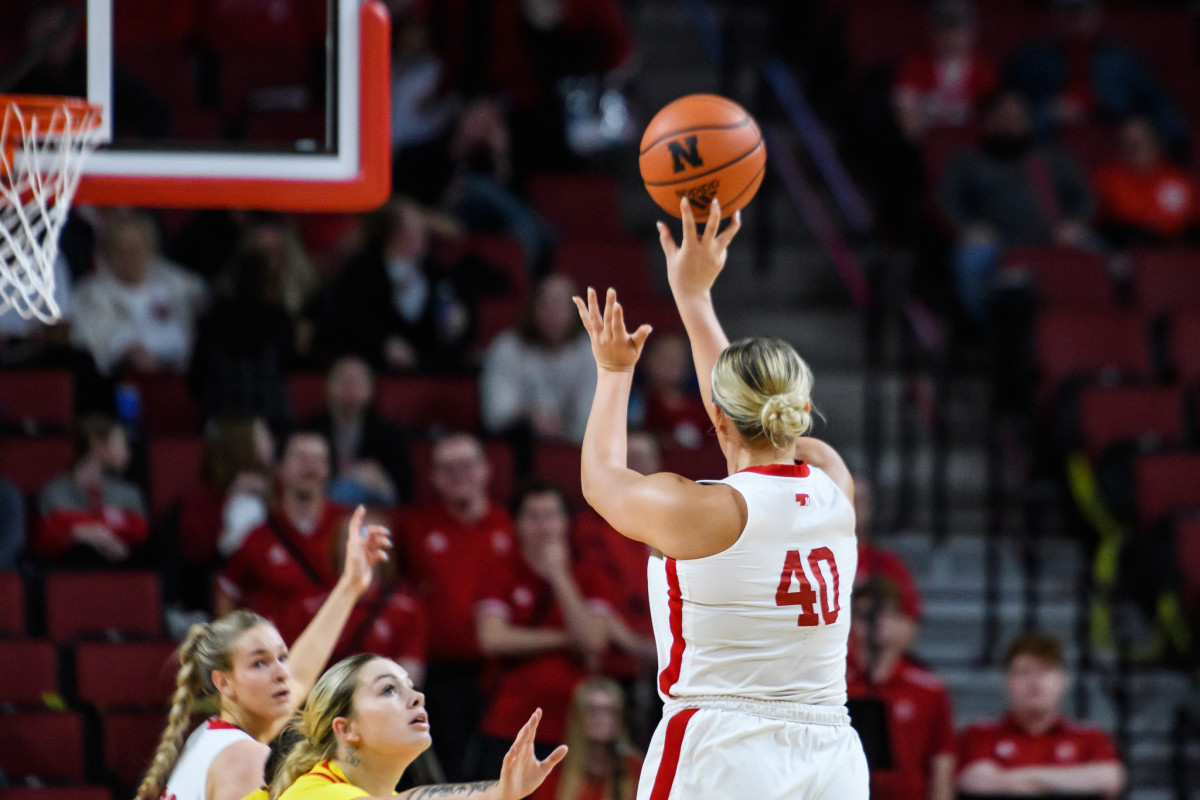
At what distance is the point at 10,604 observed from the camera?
5938mm

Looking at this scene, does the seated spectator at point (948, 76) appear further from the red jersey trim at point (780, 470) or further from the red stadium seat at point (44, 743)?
the red jersey trim at point (780, 470)

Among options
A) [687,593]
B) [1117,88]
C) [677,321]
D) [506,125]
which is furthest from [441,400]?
[1117,88]

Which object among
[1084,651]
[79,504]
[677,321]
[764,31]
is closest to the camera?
[79,504]

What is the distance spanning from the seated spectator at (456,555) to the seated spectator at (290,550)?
41cm

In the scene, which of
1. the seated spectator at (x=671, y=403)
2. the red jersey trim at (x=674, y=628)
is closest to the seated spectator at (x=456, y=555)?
the seated spectator at (x=671, y=403)

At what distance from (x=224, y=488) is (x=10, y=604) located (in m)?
0.99

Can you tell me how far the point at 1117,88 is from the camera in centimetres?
1018

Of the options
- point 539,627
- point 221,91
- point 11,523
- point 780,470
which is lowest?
point 539,627

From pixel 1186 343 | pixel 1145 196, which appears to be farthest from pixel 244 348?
pixel 1145 196

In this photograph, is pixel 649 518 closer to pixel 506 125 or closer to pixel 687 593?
pixel 687 593

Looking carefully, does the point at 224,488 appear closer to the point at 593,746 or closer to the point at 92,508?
the point at 92,508

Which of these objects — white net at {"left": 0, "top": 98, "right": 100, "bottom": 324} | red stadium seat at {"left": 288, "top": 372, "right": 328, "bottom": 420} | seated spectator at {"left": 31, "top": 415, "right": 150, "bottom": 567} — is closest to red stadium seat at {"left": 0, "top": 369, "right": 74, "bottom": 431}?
seated spectator at {"left": 31, "top": 415, "right": 150, "bottom": 567}

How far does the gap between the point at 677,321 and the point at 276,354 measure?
7.04 ft

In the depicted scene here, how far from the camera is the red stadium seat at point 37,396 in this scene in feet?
22.9
